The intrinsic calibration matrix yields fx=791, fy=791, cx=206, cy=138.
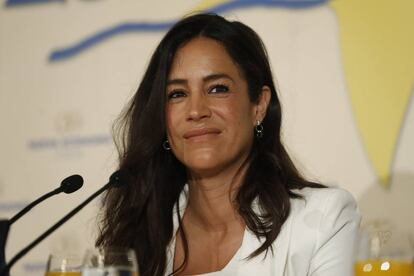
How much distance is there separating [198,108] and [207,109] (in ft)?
0.11

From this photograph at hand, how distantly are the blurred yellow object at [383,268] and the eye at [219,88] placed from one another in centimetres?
130

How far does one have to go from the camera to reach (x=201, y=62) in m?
2.44

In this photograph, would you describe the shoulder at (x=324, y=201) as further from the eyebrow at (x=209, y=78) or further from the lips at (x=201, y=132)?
the eyebrow at (x=209, y=78)

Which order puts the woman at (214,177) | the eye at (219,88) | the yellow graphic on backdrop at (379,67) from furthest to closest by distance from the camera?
the yellow graphic on backdrop at (379,67)
the eye at (219,88)
the woman at (214,177)

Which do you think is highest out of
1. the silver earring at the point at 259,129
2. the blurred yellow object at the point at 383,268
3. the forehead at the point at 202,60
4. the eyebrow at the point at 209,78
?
the forehead at the point at 202,60

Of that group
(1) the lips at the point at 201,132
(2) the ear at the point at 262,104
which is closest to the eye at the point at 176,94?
(1) the lips at the point at 201,132

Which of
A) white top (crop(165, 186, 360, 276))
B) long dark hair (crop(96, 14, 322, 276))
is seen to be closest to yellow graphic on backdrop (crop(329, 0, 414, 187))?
long dark hair (crop(96, 14, 322, 276))

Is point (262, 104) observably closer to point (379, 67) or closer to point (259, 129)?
point (259, 129)

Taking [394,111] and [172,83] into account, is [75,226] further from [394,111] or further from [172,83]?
[394,111]

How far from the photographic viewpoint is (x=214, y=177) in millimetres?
2506

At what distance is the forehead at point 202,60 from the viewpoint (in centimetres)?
243

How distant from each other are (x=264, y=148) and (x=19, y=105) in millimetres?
1423

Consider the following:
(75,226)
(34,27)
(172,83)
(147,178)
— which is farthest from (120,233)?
(34,27)

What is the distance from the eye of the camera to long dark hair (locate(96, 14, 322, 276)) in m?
2.45
